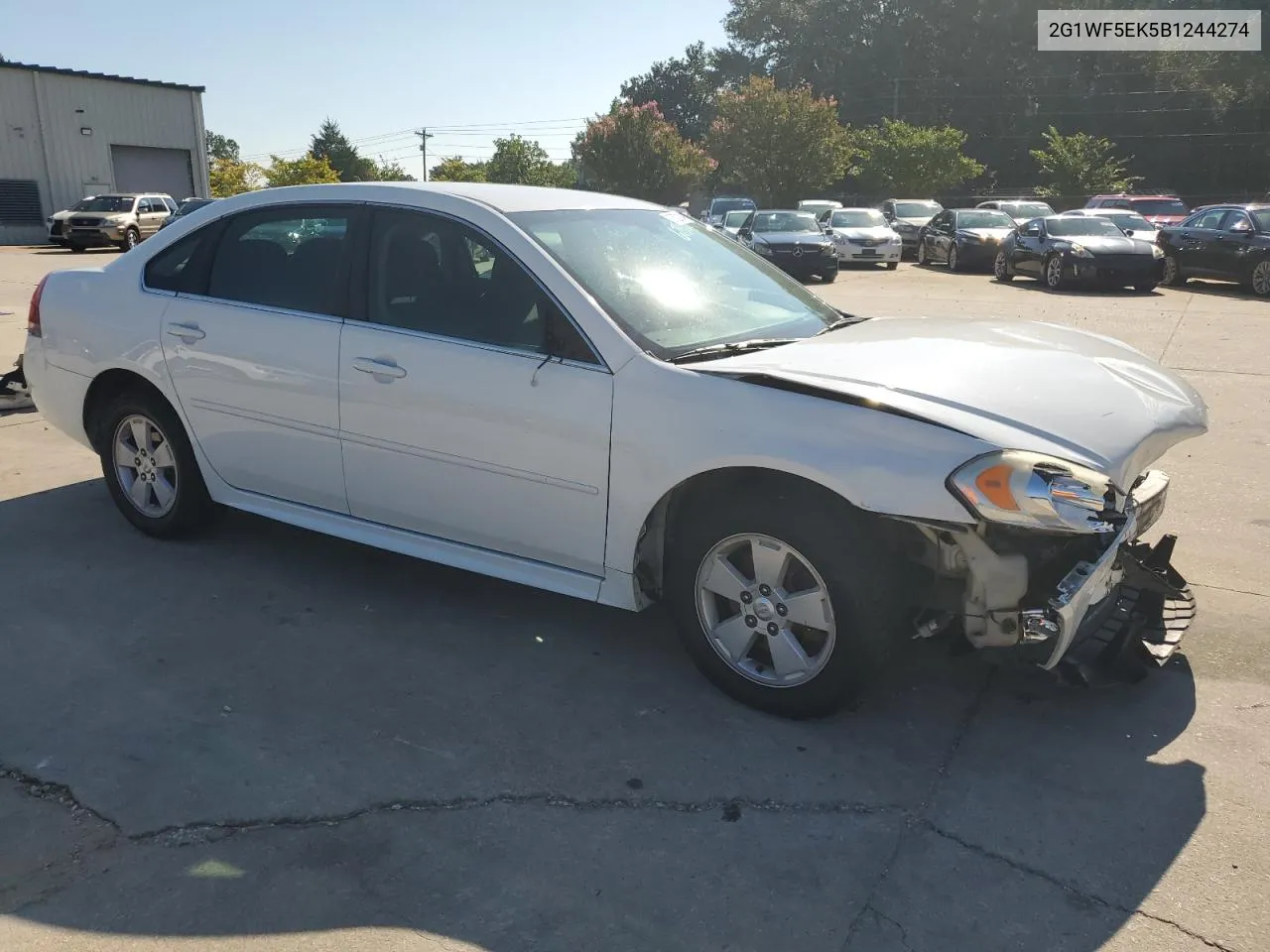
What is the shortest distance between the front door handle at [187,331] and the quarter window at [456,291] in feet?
3.05

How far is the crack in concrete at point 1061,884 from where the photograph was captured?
8.04ft

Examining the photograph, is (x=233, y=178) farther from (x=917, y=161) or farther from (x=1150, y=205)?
(x=1150, y=205)

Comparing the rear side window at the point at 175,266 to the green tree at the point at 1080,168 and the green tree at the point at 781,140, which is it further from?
the green tree at the point at 1080,168

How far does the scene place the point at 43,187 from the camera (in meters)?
37.5

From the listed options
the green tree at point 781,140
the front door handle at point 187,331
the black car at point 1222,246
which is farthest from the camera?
the green tree at point 781,140

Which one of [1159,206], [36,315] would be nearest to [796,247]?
[1159,206]

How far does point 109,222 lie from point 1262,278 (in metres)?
28.6

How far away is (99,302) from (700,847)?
387cm

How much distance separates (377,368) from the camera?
397cm

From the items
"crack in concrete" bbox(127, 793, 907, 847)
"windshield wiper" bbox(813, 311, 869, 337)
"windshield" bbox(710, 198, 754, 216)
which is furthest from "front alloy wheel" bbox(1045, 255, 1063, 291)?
"crack in concrete" bbox(127, 793, 907, 847)

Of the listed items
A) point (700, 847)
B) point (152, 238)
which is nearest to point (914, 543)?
point (700, 847)

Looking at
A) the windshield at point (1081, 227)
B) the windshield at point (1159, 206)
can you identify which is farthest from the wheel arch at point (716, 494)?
the windshield at point (1159, 206)

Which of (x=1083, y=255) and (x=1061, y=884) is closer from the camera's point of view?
(x=1061, y=884)

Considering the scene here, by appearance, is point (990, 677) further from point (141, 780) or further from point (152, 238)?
point (152, 238)
